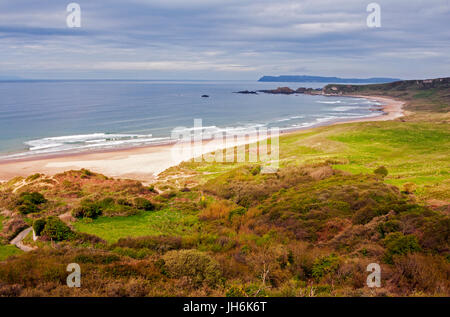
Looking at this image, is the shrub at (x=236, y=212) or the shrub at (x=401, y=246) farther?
the shrub at (x=236, y=212)

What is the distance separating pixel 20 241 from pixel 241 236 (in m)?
9.76

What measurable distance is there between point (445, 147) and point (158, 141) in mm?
42131

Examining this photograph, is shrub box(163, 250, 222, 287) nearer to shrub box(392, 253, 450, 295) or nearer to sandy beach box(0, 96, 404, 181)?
shrub box(392, 253, 450, 295)

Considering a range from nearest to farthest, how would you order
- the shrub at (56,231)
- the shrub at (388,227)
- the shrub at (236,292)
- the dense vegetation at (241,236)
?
1. the shrub at (236,292)
2. the dense vegetation at (241,236)
3. the shrub at (388,227)
4. the shrub at (56,231)

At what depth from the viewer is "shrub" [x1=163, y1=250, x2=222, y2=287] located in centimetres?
938

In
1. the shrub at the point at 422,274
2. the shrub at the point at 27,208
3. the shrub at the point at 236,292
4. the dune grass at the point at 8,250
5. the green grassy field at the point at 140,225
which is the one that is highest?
the shrub at the point at 422,274

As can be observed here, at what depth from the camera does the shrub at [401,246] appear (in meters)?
10.4

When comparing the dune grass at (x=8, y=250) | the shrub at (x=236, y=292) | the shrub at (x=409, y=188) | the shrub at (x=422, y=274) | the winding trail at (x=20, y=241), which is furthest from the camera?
the shrub at (x=409, y=188)

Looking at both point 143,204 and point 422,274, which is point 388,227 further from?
point 143,204

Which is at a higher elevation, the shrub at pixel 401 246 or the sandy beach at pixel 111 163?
the shrub at pixel 401 246

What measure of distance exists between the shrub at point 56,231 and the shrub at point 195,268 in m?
6.61

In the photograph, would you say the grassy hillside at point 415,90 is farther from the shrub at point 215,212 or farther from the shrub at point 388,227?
the shrub at point 388,227

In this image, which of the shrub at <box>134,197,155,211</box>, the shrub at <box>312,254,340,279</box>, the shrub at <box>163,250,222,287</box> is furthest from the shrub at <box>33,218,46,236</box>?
the shrub at <box>312,254,340,279</box>

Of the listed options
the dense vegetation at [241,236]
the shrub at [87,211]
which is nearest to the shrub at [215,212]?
the dense vegetation at [241,236]
